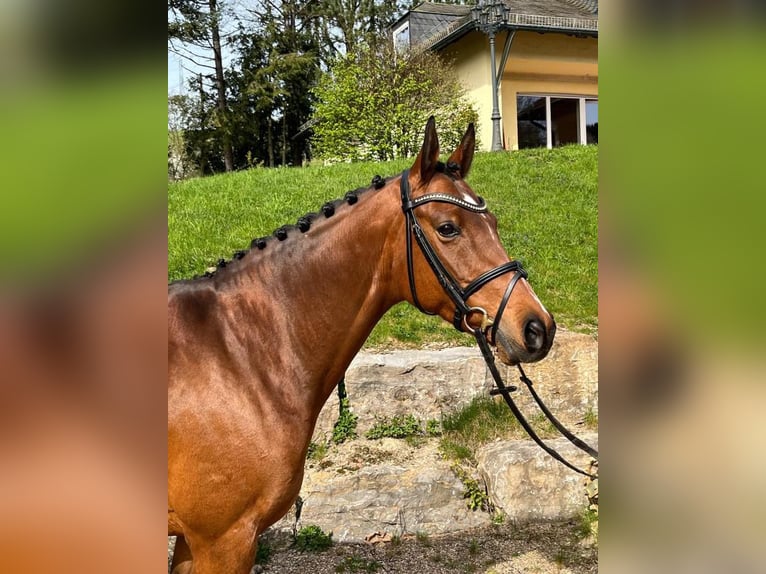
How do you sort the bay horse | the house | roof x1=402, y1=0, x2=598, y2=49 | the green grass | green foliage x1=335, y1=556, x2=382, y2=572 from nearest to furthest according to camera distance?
the bay horse < green foliage x1=335, y1=556, x2=382, y2=572 < the green grass < roof x1=402, y1=0, x2=598, y2=49 < the house

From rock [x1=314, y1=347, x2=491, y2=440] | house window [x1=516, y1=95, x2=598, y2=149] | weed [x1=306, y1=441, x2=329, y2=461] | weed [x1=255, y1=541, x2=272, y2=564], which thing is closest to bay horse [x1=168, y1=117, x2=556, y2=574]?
weed [x1=255, y1=541, x2=272, y2=564]

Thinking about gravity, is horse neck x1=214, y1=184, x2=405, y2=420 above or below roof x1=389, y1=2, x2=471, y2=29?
below

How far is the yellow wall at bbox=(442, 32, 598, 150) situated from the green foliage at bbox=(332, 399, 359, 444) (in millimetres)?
11594

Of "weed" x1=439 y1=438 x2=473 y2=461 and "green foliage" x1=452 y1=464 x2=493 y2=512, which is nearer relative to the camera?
"green foliage" x1=452 y1=464 x2=493 y2=512

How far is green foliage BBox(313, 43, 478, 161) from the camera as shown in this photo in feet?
39.1

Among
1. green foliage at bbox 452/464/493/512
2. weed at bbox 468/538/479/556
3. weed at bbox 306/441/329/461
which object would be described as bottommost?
weed at bbox 468/538/479/556

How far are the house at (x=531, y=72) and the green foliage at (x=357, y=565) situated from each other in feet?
40.8

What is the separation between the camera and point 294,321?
2119mm

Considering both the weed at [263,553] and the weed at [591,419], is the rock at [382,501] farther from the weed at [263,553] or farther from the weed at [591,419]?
the weed at [591,419]

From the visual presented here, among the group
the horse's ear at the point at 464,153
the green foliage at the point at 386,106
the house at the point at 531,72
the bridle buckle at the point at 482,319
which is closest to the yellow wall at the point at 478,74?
the house at the point at 531,72

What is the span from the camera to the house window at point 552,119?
15.8 m

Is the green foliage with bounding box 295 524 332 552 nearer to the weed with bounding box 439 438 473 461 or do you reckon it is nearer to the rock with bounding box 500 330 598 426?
the weed with bounding box 439 438 473 461
